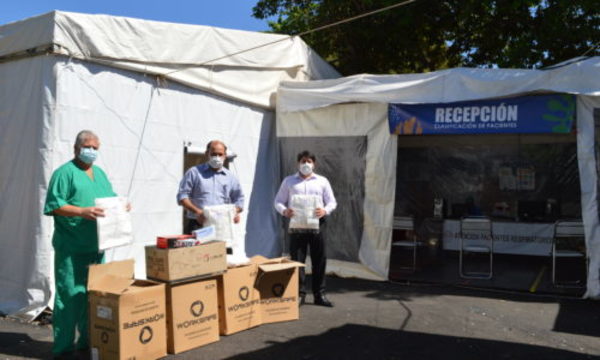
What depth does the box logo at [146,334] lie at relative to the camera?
147 inches

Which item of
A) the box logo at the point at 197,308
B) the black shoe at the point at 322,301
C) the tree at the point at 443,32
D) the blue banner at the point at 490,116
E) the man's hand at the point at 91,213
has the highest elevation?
the tree at the point at 443,32

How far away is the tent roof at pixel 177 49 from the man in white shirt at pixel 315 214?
201 centimetres

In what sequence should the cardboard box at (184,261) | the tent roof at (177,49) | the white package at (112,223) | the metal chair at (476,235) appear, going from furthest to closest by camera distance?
the metal chair at (476,235), the tent roof at (177,49), the cardboard box at (184,261), the white package at (112,223)

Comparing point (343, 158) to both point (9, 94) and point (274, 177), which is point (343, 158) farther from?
point (9, 94)

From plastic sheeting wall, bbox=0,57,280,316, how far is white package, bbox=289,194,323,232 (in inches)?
36.7

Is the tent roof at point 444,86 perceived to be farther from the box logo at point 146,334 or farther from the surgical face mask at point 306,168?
the box logo at point 146,334

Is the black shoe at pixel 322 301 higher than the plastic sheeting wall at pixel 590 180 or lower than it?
lower

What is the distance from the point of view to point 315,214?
17.8 feet

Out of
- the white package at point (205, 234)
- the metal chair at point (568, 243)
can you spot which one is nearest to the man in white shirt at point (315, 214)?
the white package at point (205, 234)

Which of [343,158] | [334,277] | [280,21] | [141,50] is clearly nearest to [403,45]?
[280,21]

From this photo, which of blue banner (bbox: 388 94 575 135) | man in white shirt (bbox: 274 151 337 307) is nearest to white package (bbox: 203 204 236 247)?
man in white shirt (bbox: 274 151 337 307)

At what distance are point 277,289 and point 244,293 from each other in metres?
0.45

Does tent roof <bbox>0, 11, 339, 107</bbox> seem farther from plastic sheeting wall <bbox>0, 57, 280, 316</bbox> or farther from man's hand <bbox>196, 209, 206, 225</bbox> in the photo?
man's hand <bbox>196, 209, 206, 225</bbox>

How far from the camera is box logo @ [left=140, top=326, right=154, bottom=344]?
372cm
